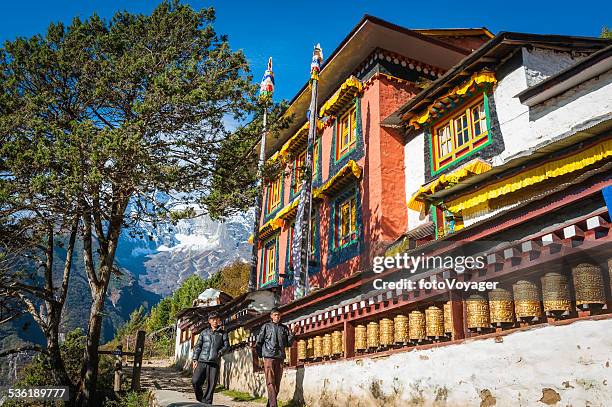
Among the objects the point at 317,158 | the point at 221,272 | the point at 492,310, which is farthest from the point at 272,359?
the point at 221,272

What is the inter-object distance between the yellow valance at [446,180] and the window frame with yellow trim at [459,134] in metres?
0.54

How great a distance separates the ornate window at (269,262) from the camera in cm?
2253

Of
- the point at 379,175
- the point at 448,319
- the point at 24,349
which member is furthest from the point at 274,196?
the point at 448,319

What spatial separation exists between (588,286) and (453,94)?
30.8ft

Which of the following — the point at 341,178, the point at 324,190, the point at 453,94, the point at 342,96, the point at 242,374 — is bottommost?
the point at 242,374

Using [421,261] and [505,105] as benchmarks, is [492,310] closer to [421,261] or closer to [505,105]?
[421,261]

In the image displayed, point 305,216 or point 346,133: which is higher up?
point 346,133

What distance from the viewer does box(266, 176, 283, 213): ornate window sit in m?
23.7

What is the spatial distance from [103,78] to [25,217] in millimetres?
4284

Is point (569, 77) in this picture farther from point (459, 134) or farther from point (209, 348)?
point (209, 348)

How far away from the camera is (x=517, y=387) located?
Answer: 515 cm

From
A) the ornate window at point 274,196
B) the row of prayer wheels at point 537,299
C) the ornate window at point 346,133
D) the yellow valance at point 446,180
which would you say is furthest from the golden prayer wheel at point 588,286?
the ornate window at point 274,196

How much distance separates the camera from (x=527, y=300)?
5.53 m

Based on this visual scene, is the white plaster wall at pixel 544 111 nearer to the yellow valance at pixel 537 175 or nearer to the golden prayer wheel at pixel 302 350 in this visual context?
the yellow valance at pixel 537 175
